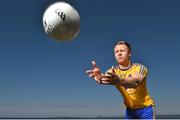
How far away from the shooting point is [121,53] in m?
11.1

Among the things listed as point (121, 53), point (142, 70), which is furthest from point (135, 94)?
point (121, 53)

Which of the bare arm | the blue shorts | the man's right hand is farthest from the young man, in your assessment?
the man's right hand

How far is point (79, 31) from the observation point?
40.9ft

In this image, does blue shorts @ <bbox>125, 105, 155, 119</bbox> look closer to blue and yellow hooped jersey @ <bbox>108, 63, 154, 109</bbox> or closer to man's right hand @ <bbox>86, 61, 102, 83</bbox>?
blue and yellow hooped jersey @ <bbox>108, 63, 154, 109</bbox>

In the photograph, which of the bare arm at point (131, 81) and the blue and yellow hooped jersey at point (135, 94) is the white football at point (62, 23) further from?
the bare arm at point (131, 81)

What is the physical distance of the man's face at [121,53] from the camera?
36.4ft

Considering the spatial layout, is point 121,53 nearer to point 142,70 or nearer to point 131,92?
point 142,70

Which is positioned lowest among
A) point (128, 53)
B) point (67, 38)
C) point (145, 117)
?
point (145, 117)

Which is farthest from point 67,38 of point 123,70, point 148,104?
point 148,104

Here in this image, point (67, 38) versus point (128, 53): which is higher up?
point (67, 38)

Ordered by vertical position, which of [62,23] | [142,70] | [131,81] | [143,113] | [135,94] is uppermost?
[62,23]

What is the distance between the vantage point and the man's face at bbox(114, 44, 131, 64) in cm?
1111

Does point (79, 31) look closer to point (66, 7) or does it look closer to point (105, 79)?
point (66, 7)

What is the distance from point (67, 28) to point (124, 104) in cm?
288
